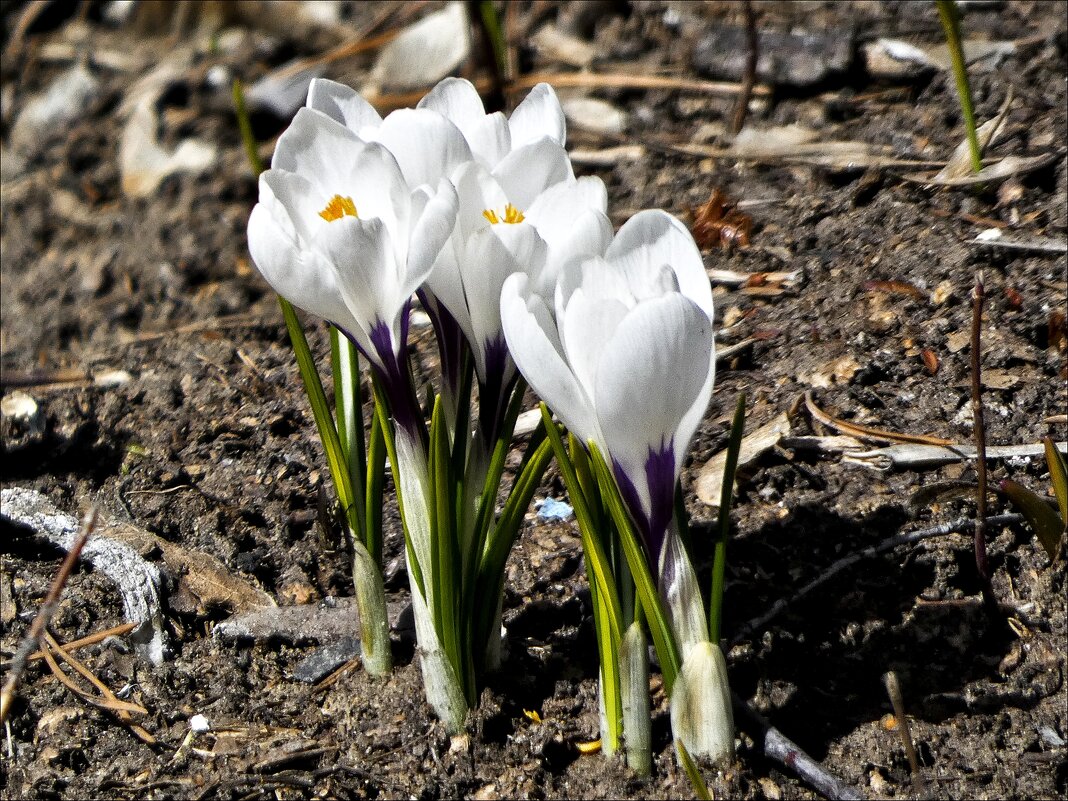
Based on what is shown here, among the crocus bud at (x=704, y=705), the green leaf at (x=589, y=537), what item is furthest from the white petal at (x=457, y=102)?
the crocus bud at (x=704, y=705)

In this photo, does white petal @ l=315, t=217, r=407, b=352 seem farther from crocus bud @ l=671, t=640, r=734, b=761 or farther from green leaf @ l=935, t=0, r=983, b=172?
green leaf @ l=935, t=0, r=983, b=172

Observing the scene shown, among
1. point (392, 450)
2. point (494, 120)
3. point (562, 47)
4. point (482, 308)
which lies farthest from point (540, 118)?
point (562, 47)

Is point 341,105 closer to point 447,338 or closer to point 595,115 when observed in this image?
point 447,338

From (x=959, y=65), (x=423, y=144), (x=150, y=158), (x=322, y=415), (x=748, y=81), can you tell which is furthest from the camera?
(x=150, y=158)

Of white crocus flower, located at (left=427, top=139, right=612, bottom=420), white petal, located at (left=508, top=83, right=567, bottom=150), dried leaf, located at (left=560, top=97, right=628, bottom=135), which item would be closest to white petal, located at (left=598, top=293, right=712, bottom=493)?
white crocus flower, located at (left=427, top=139, right=612, bottom=420)

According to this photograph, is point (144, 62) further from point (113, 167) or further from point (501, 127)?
point (501, 127)

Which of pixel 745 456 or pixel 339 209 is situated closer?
pixel 339 209

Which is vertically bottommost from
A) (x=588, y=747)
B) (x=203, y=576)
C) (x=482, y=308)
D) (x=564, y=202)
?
(x=588, y=747)
